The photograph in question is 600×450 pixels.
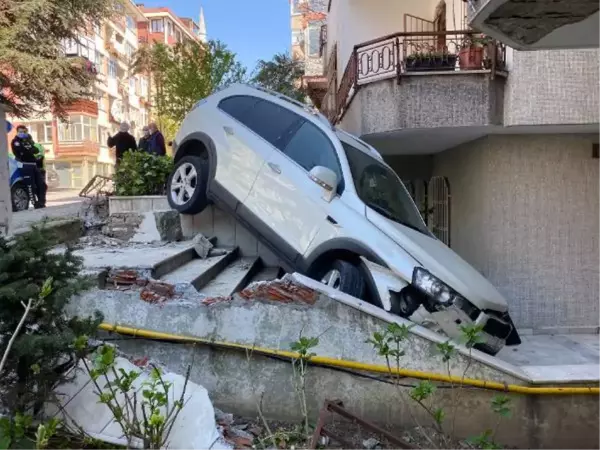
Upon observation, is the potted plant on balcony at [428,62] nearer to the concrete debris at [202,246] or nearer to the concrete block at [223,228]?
the concrete block at [223,228]

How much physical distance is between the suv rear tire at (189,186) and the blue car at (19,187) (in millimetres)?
5075

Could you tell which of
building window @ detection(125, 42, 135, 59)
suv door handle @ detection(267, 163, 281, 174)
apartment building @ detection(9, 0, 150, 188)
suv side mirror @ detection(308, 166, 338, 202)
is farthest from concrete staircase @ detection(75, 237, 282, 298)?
building window @ detection(125, 42, 135, 59)

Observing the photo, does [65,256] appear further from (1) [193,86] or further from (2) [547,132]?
(1) [193,86]

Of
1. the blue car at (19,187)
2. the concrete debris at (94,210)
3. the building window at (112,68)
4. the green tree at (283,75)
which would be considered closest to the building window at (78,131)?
the building window at (112,68)

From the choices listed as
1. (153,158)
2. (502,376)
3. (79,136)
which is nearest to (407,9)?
(153,158)

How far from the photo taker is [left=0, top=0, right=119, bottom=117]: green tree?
36.6 feet

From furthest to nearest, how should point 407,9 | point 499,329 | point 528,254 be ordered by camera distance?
point 407,9 → point 528,254 → point 499,329

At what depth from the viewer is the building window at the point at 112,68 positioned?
49.3 m

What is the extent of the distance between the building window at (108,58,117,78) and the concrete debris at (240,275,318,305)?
1933 inches

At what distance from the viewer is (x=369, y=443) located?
4707mm

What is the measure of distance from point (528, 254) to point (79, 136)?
1624 inches

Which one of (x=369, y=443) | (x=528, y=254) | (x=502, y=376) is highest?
(x=528, y=254)

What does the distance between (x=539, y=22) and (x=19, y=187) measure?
1063 cm

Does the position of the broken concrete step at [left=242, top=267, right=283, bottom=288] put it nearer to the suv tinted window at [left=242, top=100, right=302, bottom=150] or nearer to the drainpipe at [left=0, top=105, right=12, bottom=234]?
the suv tinted window at [left=242, top=100, right=302, bottom=150]
